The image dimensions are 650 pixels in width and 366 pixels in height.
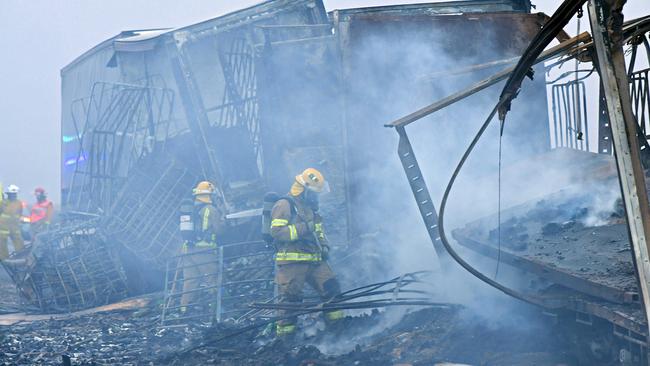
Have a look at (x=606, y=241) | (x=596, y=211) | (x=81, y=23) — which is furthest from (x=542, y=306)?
(x=81, y=23)

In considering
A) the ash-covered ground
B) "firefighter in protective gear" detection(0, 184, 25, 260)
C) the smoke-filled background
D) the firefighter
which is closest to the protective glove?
the ash-covered ground

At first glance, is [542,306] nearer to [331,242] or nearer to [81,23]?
[331,242]

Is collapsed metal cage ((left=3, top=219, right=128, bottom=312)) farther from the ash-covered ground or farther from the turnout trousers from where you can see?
the turnout trousers

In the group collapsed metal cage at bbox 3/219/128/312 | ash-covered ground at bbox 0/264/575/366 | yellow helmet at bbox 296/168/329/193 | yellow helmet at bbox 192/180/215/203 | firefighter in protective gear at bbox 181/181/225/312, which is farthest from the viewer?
collapsed metal cage at bbox 3/219/128/312

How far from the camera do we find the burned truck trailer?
9.90m

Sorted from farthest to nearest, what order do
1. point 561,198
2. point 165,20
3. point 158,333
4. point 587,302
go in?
point 165,20, point 158,333, point 561,198, point 587,302

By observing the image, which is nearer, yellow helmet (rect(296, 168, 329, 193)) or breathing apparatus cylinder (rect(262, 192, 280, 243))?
breathing apparatus cylinder (rect(262, 192, 280, 243))

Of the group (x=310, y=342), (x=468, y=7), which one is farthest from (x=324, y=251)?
(x=468, y=7)

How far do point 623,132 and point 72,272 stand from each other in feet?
29.0

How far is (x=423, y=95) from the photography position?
32.2 feet

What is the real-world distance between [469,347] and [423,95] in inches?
189

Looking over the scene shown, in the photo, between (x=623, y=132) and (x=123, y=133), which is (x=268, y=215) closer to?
(x=623, y=132)

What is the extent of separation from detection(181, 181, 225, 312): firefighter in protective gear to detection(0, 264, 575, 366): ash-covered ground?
680mm

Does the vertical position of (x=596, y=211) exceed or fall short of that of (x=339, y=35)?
it falls short
